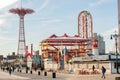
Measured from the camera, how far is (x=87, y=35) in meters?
135

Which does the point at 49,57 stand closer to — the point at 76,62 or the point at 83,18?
the point at 83,18

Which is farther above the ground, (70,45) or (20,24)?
(20,24)

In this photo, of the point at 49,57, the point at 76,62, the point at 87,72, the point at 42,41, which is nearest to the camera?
the point at 87,72

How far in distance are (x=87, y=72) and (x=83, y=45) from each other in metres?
54.8

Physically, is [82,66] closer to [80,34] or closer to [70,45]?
[70,45]

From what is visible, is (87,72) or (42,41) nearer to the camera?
(87,72)

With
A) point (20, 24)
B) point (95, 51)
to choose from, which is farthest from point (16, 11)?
point (95, 51)

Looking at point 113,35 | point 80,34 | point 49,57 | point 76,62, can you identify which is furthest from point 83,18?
point 113,35

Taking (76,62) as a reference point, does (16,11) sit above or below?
above

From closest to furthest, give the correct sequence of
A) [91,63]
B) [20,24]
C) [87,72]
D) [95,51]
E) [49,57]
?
[87,72], [91,63], [95,51], [49,57], [20,24]

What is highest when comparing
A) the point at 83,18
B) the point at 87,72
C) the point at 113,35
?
the point at 83,18

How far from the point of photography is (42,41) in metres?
124

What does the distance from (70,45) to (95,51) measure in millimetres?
27599

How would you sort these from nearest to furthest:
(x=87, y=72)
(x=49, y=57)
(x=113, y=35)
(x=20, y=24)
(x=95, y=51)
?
(x=113, y=35) → (x=87, y=72) → (x=95, y=51) → (x=49, y=57) → (x=20, y=24)
